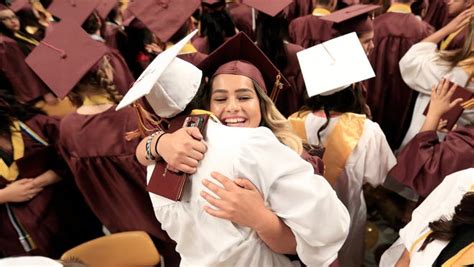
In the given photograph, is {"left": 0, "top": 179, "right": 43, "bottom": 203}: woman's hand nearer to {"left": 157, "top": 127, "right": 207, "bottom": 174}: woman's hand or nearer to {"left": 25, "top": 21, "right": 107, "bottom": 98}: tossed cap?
{"left": 25, "top": 21, "right": 107, "bottom": 98}: tossed cap

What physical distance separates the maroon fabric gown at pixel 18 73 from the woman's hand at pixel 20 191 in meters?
1.32

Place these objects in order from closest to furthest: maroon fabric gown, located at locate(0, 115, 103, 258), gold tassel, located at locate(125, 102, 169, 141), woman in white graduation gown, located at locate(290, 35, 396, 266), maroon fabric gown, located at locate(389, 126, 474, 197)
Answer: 1. gold tassel, located at locate(125, 102, 169, 141)
2. maroon fabric gown, located at locate(389, 126, 474, 197)
3. woman in white graduation gown, located at locate(290, 35, 396, 266)
4. maroon fabric gown, located at locate(0, 115, 103, 258)

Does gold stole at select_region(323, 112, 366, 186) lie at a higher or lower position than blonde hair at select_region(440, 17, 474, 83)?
lower

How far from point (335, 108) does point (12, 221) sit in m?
1.81

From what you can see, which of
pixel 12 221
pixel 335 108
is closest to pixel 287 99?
pixel 335 108

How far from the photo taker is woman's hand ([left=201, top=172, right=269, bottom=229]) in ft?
3.42

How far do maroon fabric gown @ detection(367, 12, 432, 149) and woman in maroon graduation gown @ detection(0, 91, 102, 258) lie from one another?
2.63m

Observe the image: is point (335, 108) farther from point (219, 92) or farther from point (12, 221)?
point (12, 221)

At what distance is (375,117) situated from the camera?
3729 millimetres

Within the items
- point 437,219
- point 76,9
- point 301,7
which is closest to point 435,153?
point 437,219

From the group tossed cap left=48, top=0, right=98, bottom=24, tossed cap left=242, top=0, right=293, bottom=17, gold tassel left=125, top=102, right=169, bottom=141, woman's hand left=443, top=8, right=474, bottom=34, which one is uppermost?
gold tassel left=125, top=102, right=169, bottom=141

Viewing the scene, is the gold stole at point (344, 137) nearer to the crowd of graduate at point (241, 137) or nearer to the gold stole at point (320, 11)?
the crowd of graduate at point (241, 137)

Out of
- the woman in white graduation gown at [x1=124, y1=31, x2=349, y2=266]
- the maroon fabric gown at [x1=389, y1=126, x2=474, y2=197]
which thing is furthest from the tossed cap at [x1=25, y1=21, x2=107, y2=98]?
the maroon fabric gown at [x1=389, y1=126, x2=474, y2=197]

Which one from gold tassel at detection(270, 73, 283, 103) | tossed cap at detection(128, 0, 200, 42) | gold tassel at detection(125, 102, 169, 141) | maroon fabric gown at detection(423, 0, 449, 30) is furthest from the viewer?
maroon fabric gown at detection(423, 0, 449, 30)
